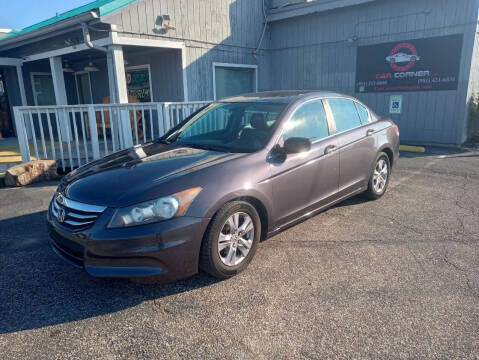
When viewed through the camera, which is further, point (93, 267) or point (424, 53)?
point (424, 53)

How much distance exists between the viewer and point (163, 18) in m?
8.85

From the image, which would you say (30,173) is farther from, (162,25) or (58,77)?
(162,25)

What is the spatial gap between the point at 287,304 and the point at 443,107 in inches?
347

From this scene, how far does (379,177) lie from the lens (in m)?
5.20

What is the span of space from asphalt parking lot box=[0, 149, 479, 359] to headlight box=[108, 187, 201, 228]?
676 mm

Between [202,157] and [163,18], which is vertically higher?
[163,18]

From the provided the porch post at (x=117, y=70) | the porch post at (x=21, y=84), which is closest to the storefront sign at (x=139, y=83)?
the porch post at (x=117, y=70)

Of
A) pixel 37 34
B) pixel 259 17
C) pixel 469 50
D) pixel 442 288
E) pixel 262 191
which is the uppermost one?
pixel 259 17

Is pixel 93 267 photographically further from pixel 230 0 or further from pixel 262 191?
pixel 230 0

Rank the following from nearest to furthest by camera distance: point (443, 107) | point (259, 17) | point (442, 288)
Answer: point (442, 288), point (443, 107), point (259, 17)

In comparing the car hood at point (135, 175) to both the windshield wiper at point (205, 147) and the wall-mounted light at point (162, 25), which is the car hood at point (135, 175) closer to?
the windshield wiper at point (205, 147)

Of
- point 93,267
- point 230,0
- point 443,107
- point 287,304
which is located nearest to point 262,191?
point 287,304

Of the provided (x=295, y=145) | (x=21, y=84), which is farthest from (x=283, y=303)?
(x=21, y=84)

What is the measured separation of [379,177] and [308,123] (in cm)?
179
